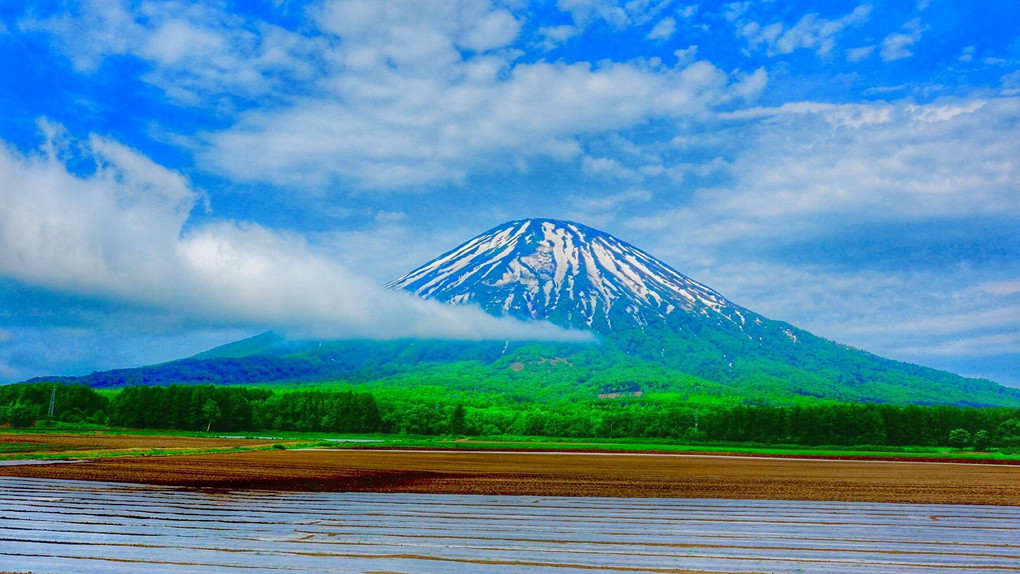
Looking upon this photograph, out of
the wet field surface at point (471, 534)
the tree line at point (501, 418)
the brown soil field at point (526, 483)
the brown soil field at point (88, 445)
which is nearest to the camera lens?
the wet field surface at point (471, 534)

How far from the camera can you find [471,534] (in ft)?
41.1

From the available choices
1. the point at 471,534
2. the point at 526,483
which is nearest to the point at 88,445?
the point at 526,483

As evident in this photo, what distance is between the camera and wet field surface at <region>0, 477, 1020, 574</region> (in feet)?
32.1

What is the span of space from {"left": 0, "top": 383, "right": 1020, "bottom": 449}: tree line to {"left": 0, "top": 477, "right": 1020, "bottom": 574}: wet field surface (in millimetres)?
81851

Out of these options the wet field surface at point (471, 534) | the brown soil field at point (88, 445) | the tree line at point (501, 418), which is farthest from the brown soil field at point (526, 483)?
the tree line at point (501, 418)

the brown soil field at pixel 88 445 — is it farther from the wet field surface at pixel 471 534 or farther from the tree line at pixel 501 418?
the tree line at pixel 501 418

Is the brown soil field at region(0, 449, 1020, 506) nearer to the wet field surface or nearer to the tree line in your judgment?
the wet field surface

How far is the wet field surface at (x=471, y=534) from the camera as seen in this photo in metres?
9.77

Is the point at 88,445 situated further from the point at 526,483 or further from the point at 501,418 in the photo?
the point at 501,418

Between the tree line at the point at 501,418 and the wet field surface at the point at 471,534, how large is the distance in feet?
269

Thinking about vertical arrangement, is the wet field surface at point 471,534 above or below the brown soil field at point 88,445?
above

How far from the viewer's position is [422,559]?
1001 centimetres

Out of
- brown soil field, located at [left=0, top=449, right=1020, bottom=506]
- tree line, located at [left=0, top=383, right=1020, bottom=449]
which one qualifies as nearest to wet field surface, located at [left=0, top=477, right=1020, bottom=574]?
brown soil field, located at [left=0, top=449, right=1020, bottom=506]

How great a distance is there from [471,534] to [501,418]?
315ft
